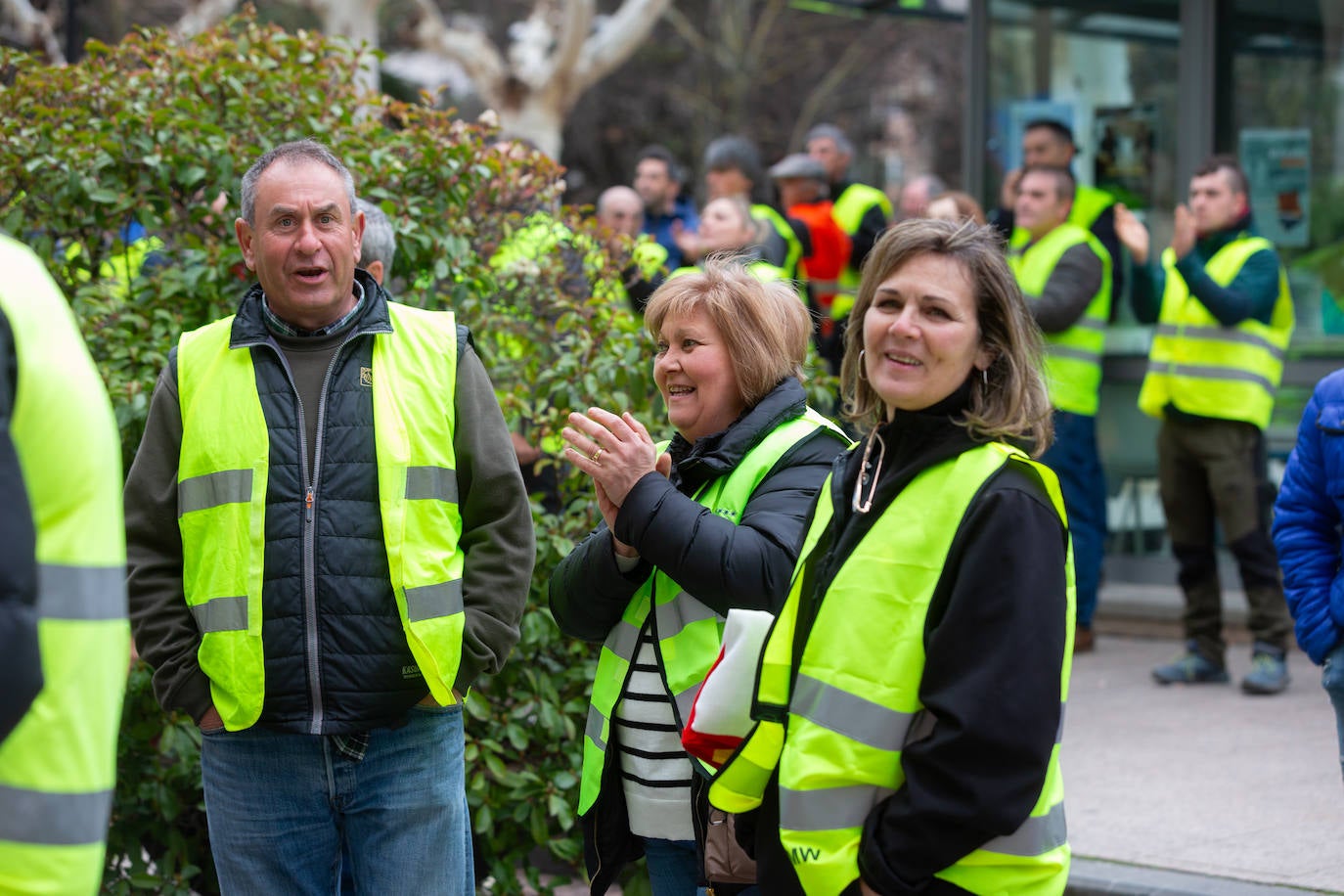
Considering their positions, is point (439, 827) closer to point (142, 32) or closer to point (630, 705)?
point (630, 705)

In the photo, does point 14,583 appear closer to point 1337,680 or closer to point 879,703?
point 879,703

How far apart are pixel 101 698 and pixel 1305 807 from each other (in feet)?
15.4

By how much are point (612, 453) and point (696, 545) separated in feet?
0.83

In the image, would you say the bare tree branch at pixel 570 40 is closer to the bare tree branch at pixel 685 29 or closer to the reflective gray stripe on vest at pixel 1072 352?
the bare tree branch at pixel 685 29

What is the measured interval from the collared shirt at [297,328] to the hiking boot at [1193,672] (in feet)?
17.5

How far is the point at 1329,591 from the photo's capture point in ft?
12.9

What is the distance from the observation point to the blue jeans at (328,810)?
130 inches

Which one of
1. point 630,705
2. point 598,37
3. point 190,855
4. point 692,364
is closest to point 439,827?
point 630,705

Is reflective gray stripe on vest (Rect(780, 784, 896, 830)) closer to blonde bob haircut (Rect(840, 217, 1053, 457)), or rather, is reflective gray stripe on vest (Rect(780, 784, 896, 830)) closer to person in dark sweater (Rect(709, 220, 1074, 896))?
person in dark sweater (Rect(709, 220, 1074, 896))

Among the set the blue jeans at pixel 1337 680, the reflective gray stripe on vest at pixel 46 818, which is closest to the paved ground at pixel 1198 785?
the blue jeans at pixel 1337 680

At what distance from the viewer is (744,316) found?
3.43 meters

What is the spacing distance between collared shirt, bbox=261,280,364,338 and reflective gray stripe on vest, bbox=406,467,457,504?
35 cm

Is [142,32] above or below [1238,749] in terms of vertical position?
above

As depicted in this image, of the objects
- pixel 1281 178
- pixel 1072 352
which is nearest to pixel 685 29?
pixel 1281 178
